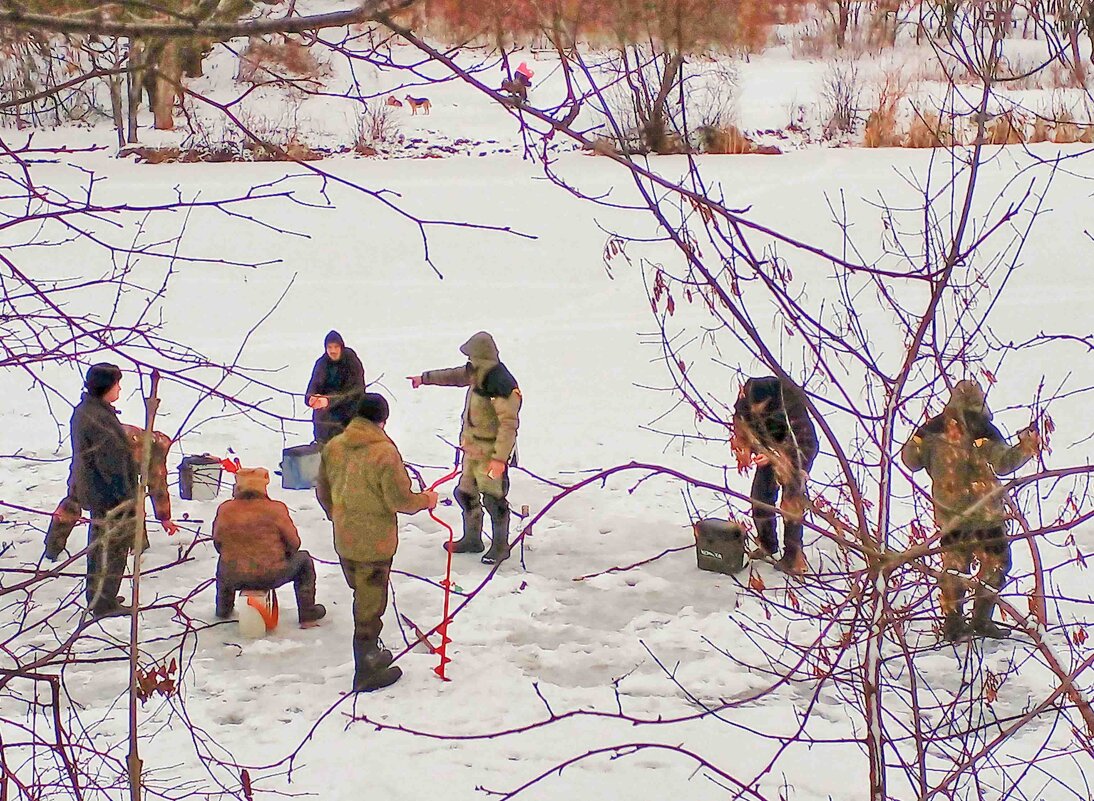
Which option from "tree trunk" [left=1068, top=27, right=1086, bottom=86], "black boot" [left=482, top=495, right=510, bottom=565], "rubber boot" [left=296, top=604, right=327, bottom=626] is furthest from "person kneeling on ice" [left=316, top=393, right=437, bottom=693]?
"tree trunk" [left=1068, top=27, right=1086, bottom=86]

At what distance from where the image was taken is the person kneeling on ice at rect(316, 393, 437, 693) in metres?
6.16

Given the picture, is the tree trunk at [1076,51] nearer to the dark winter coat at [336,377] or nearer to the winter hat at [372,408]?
the winter hat at [372,408]

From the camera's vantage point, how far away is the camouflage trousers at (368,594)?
20.6ft

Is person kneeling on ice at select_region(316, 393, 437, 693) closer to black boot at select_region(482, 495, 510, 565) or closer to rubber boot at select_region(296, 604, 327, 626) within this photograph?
rubber boot at select_region(296, 604, 327, 626)

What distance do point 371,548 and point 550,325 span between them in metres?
8.28

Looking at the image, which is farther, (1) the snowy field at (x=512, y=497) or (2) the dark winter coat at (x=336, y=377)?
(2) the dark winter coat at (x=336, y=377)

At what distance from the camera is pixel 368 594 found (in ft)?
20.7

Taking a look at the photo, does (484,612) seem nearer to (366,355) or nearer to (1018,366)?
(366,355)

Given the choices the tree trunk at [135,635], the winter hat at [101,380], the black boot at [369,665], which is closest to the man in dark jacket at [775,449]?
the tree trunk at [135,635]

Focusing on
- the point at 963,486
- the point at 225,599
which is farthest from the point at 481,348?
the point at 963,486

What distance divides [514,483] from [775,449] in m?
7.25

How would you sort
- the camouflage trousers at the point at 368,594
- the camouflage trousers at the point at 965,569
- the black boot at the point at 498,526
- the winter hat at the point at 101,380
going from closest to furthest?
the camouflage trousers at the point at 965,569, the camouflage trousers at the point at 368,594, the winter hat at the point at 101,380, the black boot at the point at 498,526

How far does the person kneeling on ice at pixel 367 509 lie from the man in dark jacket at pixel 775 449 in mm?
1678

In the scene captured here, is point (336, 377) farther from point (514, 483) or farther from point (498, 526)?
point (514, 483)
